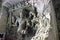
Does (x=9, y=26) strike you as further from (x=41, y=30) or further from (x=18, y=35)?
(x=41, y=30)

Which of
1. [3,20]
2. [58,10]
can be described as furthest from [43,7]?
[3,20]

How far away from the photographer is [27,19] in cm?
100

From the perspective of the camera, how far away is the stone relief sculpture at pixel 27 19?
2.38 ft

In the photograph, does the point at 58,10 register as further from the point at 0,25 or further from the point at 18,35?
the point at 0,25

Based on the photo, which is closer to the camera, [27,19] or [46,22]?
[46,22]

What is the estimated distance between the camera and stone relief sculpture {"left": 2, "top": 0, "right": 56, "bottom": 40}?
72 cm

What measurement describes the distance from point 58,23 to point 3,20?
577 mm

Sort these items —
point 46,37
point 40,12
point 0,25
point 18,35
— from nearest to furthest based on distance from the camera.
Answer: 1. point 46,37
2. point 40,12
3. point 18,35
4. point 0,25

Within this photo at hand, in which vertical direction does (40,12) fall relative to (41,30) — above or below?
above

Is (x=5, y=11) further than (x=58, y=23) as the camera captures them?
Yes

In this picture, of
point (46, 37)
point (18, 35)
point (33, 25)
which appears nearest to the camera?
point (46, 37)

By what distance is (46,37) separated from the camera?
0.68 meters

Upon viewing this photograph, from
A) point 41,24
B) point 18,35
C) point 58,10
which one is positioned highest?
point 58,10

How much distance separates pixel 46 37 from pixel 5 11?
65 cm
